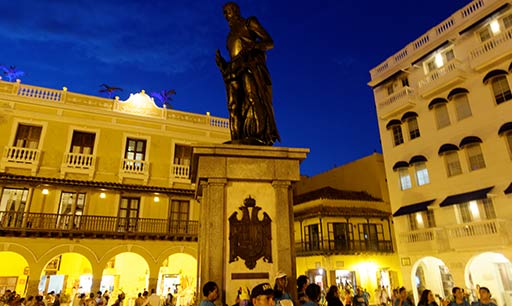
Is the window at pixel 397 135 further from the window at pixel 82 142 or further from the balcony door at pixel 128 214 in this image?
the window at pixel 82 142

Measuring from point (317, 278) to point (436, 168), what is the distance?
1197 cm

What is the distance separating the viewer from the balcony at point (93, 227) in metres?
17.7

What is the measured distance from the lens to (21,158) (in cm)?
1892

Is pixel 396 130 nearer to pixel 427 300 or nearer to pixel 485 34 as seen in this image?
pixel 485 34

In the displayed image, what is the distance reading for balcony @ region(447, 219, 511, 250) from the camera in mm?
14953

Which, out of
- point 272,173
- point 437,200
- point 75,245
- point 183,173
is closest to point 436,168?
point 437,200

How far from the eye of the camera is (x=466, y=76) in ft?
58.4

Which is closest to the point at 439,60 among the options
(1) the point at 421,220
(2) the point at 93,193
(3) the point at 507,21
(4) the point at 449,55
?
(4) the point at 449,55

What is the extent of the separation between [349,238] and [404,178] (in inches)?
302

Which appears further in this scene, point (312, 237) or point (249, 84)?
point (312, 237)

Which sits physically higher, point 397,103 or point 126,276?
point 397,103

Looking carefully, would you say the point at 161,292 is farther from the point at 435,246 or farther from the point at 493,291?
the point at 493,291

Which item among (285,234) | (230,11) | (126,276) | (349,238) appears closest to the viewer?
(285,234)

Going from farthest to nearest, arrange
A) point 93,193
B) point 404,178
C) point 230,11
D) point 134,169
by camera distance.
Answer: point 134,169, point 404,178, point 93,193, point 230,11
